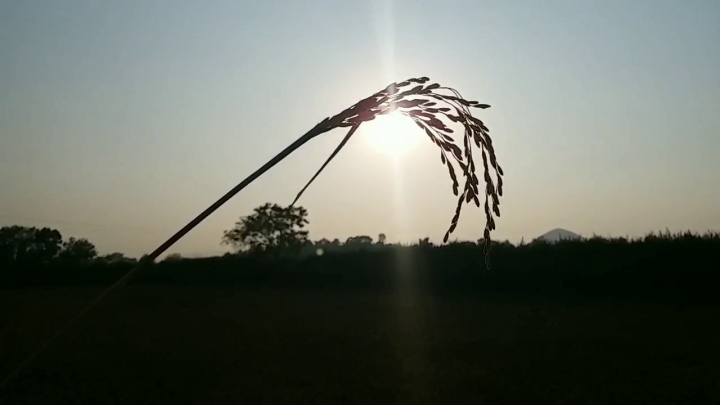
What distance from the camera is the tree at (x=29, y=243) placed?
3309 centimetres

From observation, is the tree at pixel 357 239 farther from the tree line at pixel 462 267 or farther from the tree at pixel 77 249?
the tree at pixel 77 249

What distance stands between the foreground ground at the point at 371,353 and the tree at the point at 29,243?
15352 millimetres

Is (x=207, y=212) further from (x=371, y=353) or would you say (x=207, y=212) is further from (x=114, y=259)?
(x=114, y=259)

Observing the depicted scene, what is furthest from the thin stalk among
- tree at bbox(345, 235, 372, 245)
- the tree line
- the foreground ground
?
tree at bbox(345, 235, 372, 245)

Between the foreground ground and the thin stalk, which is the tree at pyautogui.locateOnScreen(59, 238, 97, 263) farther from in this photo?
the thin stalk

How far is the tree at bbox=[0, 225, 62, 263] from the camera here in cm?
3309

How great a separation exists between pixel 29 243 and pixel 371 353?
31055 mm

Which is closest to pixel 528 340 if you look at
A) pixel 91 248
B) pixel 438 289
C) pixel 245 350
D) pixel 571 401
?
pixel 571 401

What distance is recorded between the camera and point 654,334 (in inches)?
537

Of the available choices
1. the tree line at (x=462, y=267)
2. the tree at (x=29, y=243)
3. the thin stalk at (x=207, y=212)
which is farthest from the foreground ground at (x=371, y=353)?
the tree at (x=29, y=243)

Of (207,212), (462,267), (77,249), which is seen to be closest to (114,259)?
(77,249)

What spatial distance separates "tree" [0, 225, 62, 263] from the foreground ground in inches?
604

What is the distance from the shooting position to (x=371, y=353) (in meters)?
11.9

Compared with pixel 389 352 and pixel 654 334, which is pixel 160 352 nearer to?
pixel 389 352
